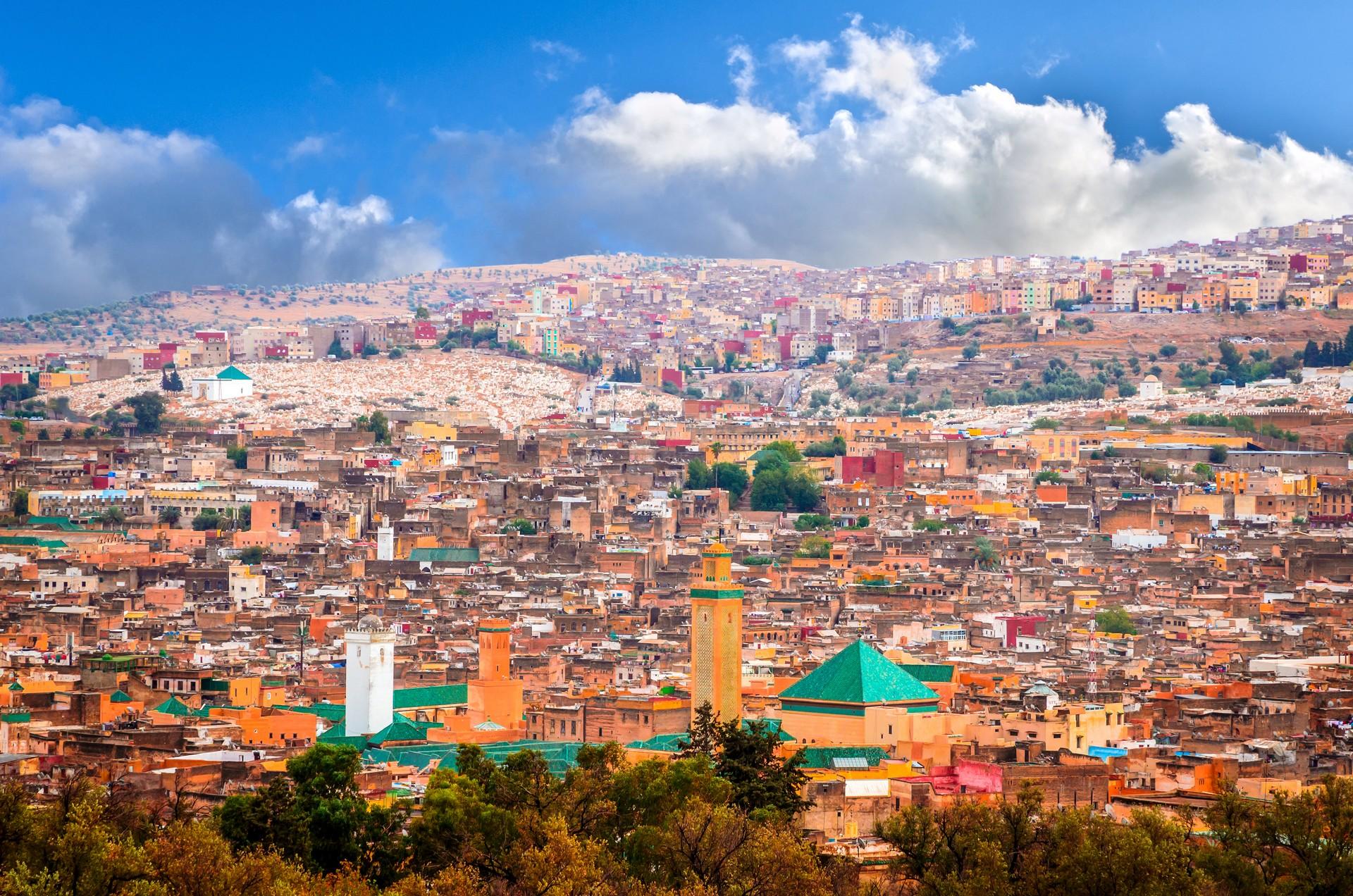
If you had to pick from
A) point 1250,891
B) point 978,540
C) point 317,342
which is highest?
point 317,342

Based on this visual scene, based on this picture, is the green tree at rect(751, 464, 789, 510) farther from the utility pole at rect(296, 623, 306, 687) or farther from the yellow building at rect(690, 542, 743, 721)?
the yellow building at rect(690, 542, 743, 721)

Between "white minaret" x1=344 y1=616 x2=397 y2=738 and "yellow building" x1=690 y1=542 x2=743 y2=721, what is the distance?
382cm

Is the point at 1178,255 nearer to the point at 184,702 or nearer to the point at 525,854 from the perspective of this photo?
the point at 184,702

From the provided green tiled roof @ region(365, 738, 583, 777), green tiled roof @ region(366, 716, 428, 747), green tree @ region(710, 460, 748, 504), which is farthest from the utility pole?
green tree @ region(710, 460, 748, 504)

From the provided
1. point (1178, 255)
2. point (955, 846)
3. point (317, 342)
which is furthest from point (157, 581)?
point (1178, 255)

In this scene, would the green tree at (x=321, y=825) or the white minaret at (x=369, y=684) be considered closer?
the green tree at (x=321, y=825)

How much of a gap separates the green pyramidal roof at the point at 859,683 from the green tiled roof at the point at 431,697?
5.05m

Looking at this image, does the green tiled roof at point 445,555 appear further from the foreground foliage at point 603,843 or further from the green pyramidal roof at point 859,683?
the foreground foliage at point 603,843

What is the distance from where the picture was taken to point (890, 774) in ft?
108

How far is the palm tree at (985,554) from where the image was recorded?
62906 millimetres

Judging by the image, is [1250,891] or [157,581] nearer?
[1250,891]

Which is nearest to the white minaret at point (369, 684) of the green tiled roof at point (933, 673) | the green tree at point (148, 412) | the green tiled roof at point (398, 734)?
the green tiled roof at point (398, 734)

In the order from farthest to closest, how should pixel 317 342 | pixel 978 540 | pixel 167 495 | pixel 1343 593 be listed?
pixel 317 342 < pixel 167 495 < pixel 978 540 < pixel 1343 593

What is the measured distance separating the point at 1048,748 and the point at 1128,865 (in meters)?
11.4
